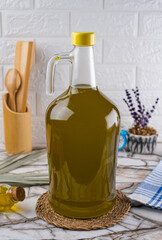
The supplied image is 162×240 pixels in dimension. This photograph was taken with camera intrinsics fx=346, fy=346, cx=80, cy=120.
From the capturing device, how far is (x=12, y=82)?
1147 mm

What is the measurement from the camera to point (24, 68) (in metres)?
1.14

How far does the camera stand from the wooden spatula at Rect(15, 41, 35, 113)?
113cm

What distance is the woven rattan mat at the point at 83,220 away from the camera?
2.39 ft

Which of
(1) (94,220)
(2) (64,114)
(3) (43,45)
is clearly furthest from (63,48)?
(1) (94,220)

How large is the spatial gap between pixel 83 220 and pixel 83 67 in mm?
328

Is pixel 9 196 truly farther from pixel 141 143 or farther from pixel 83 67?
pixel 141 143

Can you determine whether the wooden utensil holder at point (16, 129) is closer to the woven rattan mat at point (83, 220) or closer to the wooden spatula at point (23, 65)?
the wooden spatula at point (23, 65)

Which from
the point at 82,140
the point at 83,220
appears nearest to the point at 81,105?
the point at 82,140

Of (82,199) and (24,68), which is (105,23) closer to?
(24,68)

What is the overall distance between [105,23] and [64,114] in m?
0.58

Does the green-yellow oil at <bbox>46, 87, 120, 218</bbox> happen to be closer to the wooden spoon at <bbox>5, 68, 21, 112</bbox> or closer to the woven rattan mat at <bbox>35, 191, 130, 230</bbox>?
the woven rattan mat at <bbox>35, 191, 130, 230</bbox>

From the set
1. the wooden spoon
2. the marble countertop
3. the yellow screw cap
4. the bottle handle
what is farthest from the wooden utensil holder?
the yellow screw cap

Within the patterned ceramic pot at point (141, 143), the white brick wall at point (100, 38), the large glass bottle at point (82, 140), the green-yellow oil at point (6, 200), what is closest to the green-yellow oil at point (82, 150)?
the large glass bottle at point (82, 140)

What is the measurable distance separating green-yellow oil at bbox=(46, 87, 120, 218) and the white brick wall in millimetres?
504
